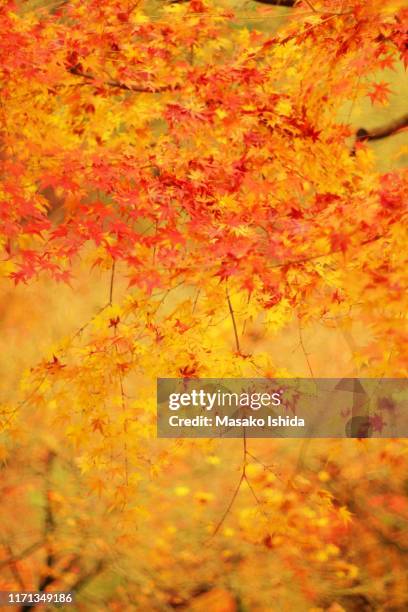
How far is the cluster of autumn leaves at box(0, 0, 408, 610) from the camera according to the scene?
3615 mm

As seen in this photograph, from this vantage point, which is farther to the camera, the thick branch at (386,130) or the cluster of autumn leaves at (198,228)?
the thick branch at (386,130)

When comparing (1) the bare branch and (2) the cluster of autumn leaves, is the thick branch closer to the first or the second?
(2) the cluster of autumn leaves

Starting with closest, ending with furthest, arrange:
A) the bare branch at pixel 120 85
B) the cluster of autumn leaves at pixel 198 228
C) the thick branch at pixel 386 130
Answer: the cluster of autumn leaves at pixel 198 228 → the bare branch at pixel 120 85 → the thick branch at pixel 386 130

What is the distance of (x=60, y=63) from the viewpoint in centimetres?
406

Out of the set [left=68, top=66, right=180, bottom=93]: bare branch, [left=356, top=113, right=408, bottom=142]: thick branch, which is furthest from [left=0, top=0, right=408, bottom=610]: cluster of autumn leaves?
[left=356, top=113, right=408, bottom=142]: thick branch

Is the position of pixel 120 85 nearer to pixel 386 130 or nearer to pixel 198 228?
pixel 198 228

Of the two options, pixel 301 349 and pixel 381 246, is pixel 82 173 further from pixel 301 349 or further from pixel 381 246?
pixel 301 349

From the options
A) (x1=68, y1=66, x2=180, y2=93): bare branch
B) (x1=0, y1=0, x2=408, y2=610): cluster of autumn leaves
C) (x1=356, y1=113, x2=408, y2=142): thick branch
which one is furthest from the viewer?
(x1=356, y1=113, x2=408, y2=142): thick branch

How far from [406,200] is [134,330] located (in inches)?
74.6

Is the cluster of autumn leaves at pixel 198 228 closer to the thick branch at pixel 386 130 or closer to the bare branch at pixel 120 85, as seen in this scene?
the bare branch at pixel 120 85

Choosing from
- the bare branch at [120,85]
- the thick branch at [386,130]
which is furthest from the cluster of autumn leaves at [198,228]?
the thick branch at [386,130]

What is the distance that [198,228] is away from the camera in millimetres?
3885

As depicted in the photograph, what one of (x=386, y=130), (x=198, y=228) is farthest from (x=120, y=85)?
(x=386, y=130)

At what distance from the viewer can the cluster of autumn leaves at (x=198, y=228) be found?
362cm
